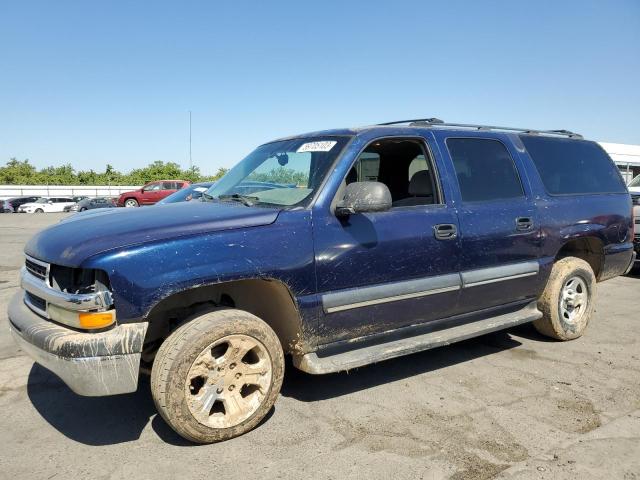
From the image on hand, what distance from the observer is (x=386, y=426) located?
10.3 ft

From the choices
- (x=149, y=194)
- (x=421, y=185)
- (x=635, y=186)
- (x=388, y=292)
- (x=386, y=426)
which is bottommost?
(x=386, y=426)

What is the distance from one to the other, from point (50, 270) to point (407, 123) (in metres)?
2.88

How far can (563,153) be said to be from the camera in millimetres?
4918

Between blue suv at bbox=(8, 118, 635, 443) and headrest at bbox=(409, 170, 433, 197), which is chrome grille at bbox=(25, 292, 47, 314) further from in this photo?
headrest at bbox=(409, 170, 433, 197)

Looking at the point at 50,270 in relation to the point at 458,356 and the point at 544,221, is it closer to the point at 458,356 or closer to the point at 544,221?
the point at 458,356

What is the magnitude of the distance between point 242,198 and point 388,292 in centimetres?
125

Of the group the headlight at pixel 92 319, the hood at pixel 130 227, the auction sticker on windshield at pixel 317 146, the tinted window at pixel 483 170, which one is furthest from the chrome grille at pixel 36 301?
the tinted window at pixel 483 170

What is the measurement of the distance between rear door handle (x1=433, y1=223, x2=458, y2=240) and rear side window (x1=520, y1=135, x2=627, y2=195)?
4.54ft

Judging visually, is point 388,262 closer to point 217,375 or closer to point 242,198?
point 242,198

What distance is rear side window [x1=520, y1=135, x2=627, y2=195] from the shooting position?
4668 mm

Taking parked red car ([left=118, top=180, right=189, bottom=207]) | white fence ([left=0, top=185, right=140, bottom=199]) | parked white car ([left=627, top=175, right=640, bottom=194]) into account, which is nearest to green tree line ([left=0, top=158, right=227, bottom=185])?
white fence ([left=0, top=185, right=140, bottom=199])

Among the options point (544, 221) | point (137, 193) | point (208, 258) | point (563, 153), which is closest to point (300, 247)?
point (208, 258)

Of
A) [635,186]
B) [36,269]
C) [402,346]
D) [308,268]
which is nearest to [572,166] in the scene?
[402,346]

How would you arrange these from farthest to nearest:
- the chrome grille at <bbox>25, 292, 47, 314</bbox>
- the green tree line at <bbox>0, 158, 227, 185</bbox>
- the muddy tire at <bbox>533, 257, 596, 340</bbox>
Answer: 1. the green tree line at <bbox>0, 158, 227, 185</bbox>
2. the muddy tire at <bbox>533, 257, 596, 340</bbox>
3. the chrome grille at <bbox>25, 292, 47, 314</bbox>
